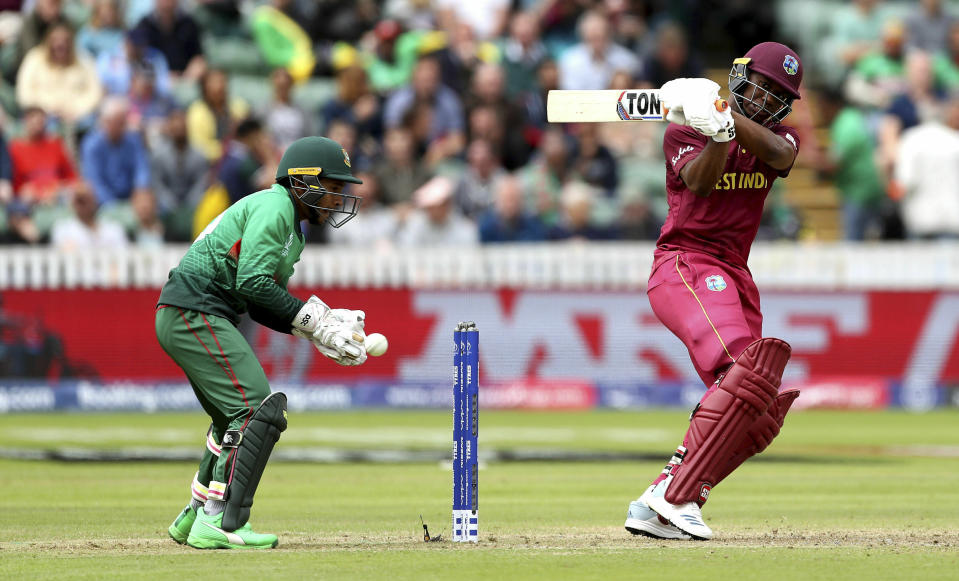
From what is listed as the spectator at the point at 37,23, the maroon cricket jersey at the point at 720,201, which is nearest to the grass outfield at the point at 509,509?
the maroon cricket jersey at the point at 720,201

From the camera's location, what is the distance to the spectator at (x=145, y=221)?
56.1ft

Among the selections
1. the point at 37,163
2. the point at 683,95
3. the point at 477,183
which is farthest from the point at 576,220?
the point at 683,95

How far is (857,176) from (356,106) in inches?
236

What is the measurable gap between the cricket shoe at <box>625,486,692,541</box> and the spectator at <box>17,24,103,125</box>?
12.3 meters

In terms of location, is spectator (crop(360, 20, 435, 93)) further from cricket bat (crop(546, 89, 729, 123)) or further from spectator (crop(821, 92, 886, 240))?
cricket bat (crop(546, 89, 729, 123))

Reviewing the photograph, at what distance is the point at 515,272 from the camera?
17.2 m

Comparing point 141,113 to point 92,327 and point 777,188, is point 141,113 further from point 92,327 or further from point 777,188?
point 777,188

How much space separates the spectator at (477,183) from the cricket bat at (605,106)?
10498 mm

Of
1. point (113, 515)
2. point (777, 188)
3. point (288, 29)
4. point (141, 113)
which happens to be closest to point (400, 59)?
point (288, 29)

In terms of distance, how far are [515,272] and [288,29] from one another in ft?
15.1

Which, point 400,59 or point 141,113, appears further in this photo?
point 400,59

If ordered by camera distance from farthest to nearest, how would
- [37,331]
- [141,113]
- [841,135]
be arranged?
[841,135] < [141,113] < [37,331]

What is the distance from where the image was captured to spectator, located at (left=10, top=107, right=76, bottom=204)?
1720cm

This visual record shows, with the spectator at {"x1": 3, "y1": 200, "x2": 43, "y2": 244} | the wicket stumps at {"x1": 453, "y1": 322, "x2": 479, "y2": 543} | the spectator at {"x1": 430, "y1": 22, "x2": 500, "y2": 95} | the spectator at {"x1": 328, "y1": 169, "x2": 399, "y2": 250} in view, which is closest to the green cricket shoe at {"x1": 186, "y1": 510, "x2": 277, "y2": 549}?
the wicket stumps at {"x1": 453, "y1": 322, "x2": 479, "y2": 543}
